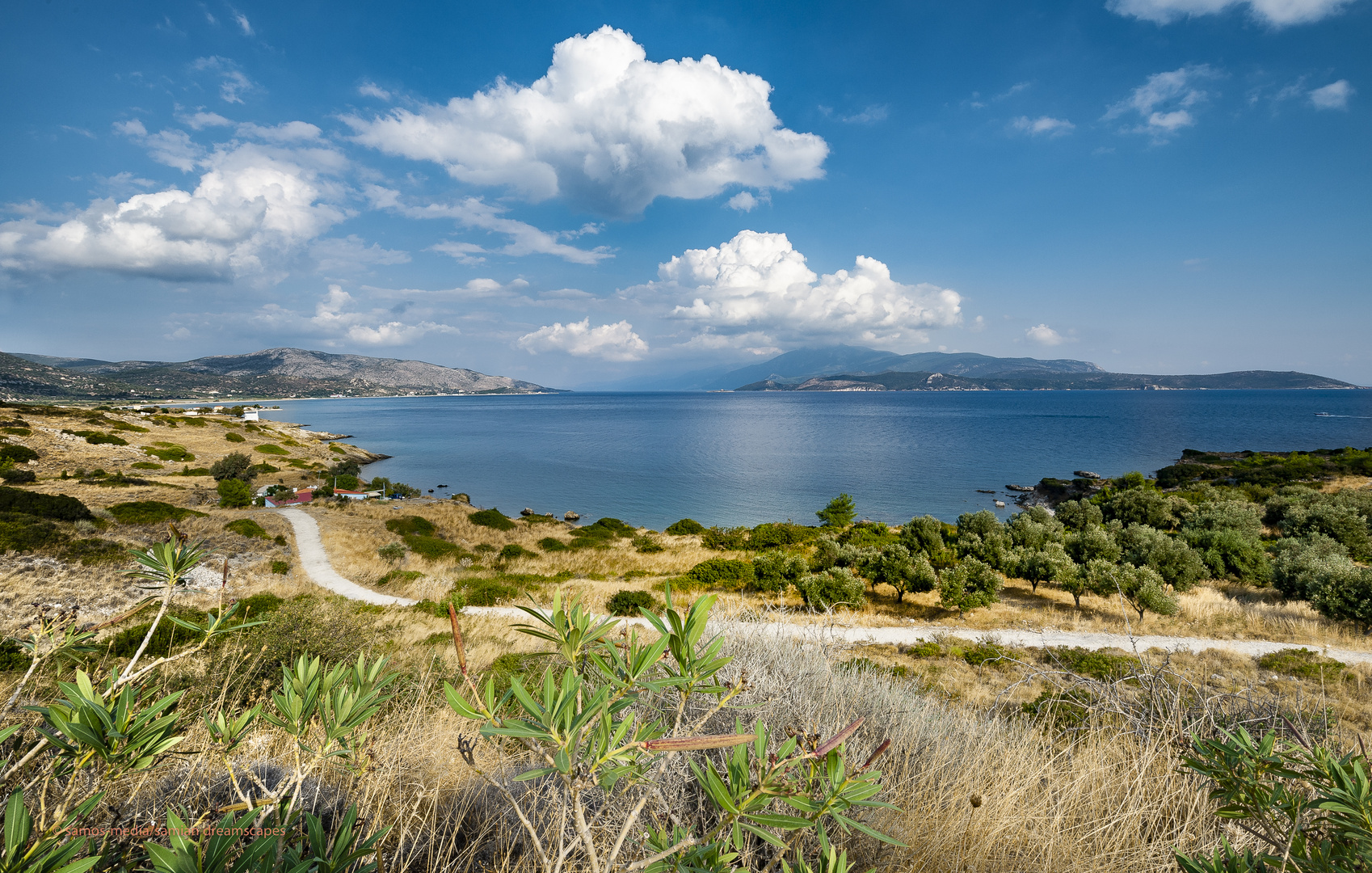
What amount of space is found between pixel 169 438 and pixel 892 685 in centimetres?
5905

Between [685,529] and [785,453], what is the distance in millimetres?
38760

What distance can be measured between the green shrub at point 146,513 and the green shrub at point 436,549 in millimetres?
7211

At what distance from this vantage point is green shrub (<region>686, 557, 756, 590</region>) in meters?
17.9

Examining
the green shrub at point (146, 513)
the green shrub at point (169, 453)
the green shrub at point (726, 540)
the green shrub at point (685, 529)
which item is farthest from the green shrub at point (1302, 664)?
the green shrub at point (169, 453)

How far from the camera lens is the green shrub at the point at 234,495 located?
25578 mm

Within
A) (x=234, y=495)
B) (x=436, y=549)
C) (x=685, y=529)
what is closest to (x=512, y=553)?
(x=436, y=549)

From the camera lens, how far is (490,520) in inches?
1135

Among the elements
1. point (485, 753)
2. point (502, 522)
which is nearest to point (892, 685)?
point (485, 753)

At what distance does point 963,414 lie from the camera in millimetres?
121875

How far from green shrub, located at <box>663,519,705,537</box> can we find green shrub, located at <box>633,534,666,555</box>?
2.58m

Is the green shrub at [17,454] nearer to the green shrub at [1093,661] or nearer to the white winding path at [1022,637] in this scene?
the white winding path at [1022,637]

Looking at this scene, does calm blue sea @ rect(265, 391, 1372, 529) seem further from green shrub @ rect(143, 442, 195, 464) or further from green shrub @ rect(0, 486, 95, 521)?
green shrub @ rect(0, 486, 95, 521)

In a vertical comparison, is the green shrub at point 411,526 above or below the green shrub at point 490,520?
above

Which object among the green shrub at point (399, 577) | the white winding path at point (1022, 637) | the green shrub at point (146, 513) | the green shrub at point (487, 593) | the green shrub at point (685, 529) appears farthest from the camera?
the green shrub at point (685, 529)
